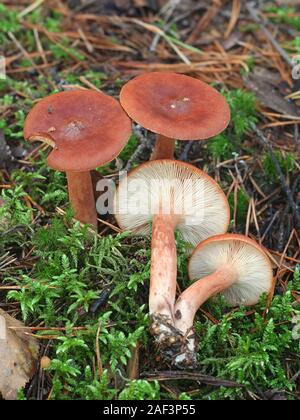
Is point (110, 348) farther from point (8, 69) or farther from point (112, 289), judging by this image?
point (8, 69)

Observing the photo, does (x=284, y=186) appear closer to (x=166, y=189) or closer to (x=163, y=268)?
(x=166, y=189)

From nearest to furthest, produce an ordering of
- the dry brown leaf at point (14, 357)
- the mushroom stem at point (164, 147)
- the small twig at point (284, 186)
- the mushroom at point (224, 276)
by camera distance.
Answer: the dry brown leaf at point (14, 357) → the mushroom at point (224, 276) → the mushroom stem at point (164, 147) → the small twig at point (284, 186)

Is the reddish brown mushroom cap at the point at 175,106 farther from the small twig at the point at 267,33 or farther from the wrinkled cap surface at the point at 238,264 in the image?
the small twig at the point at 267,33

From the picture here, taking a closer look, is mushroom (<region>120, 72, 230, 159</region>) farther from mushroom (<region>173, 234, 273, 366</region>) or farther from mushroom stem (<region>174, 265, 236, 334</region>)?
mushroom stem (<region>174, 265, 236, 334</region>)

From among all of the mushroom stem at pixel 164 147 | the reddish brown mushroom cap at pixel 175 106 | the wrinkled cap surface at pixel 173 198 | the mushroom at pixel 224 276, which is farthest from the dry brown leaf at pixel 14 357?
the mushroom stem at pixel 164 147

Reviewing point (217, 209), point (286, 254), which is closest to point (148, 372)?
point (217, 209)

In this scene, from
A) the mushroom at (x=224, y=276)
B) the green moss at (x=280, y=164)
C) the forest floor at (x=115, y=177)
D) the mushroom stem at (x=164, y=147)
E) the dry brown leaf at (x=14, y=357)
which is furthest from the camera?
the green moss at (x=280, y=164)
